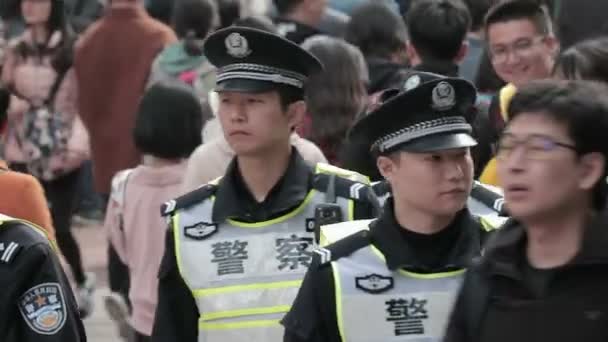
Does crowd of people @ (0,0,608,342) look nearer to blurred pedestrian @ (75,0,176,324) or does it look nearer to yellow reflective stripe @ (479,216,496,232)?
yellow reflective stripe @ (479,216,496,232)

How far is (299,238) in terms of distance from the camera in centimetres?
543

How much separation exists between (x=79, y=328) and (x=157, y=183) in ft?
6.71

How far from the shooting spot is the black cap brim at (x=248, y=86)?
5.48 metres

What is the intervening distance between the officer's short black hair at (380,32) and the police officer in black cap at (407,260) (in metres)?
3.32

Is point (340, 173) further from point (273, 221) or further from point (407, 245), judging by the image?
Result: point (407, 245)

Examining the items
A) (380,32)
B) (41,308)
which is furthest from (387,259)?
(380,32)

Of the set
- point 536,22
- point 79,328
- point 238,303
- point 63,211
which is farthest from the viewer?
point 63,211

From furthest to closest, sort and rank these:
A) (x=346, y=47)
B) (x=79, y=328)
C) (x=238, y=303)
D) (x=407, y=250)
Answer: (x=346, y=47)
(x=238, y=303)
(x=79, y=328)
(x=407, y=250)

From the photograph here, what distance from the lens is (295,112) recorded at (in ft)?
18.4

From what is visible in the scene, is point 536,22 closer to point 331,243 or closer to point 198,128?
point 198,128

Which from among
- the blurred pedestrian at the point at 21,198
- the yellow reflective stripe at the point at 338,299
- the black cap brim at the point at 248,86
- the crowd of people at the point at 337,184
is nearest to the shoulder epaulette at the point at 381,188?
the crowd of people at the point at 337,184

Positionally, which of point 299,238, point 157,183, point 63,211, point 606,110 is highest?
point 606,110

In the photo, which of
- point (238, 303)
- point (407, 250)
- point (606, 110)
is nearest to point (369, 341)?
point (407, 250)

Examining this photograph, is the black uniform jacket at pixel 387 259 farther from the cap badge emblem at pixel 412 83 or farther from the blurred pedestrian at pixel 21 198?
the blurred pedestrian at pixel 21 198
